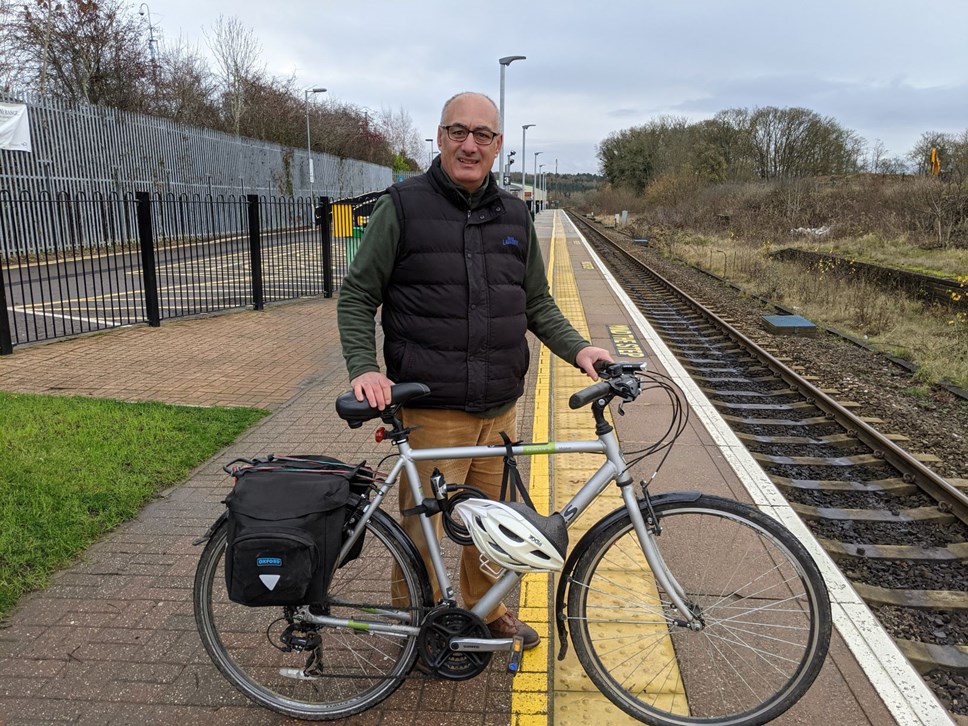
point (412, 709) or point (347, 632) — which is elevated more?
point (347, 632)

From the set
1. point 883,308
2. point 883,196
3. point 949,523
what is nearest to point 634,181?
point 883,196

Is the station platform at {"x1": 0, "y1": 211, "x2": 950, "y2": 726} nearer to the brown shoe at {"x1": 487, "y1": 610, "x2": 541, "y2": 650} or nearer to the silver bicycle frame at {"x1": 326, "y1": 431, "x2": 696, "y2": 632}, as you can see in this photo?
the brown shoe at {"x1": 487, "y1": 610, "x2": 541, "y2": 650}

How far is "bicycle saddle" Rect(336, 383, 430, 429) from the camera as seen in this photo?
7.79ft

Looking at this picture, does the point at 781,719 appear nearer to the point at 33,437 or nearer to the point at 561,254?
the point at 33,437

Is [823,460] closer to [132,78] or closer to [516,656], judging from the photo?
[516,656]

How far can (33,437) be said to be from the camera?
17.1 feet

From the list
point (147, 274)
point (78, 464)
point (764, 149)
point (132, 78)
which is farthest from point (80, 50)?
point (764, 149)

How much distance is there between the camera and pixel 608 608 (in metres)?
2.59

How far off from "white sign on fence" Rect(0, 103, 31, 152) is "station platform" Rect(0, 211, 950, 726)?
13.3m

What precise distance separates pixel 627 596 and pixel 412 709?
3.02ft

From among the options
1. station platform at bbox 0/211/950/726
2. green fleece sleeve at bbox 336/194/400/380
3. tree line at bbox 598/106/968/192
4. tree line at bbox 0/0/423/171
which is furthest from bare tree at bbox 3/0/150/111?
tree line at bbox 598/106/968/192

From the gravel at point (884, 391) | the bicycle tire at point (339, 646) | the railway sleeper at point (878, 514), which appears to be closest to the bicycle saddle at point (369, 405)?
the bicycle tire at point (339, 646)

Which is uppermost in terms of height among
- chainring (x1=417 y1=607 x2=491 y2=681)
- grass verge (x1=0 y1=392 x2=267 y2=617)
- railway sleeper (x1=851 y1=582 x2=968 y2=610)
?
chainring (x1=417 y1=607 x2=491 y2=681)

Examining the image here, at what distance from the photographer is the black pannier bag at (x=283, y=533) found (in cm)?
222
